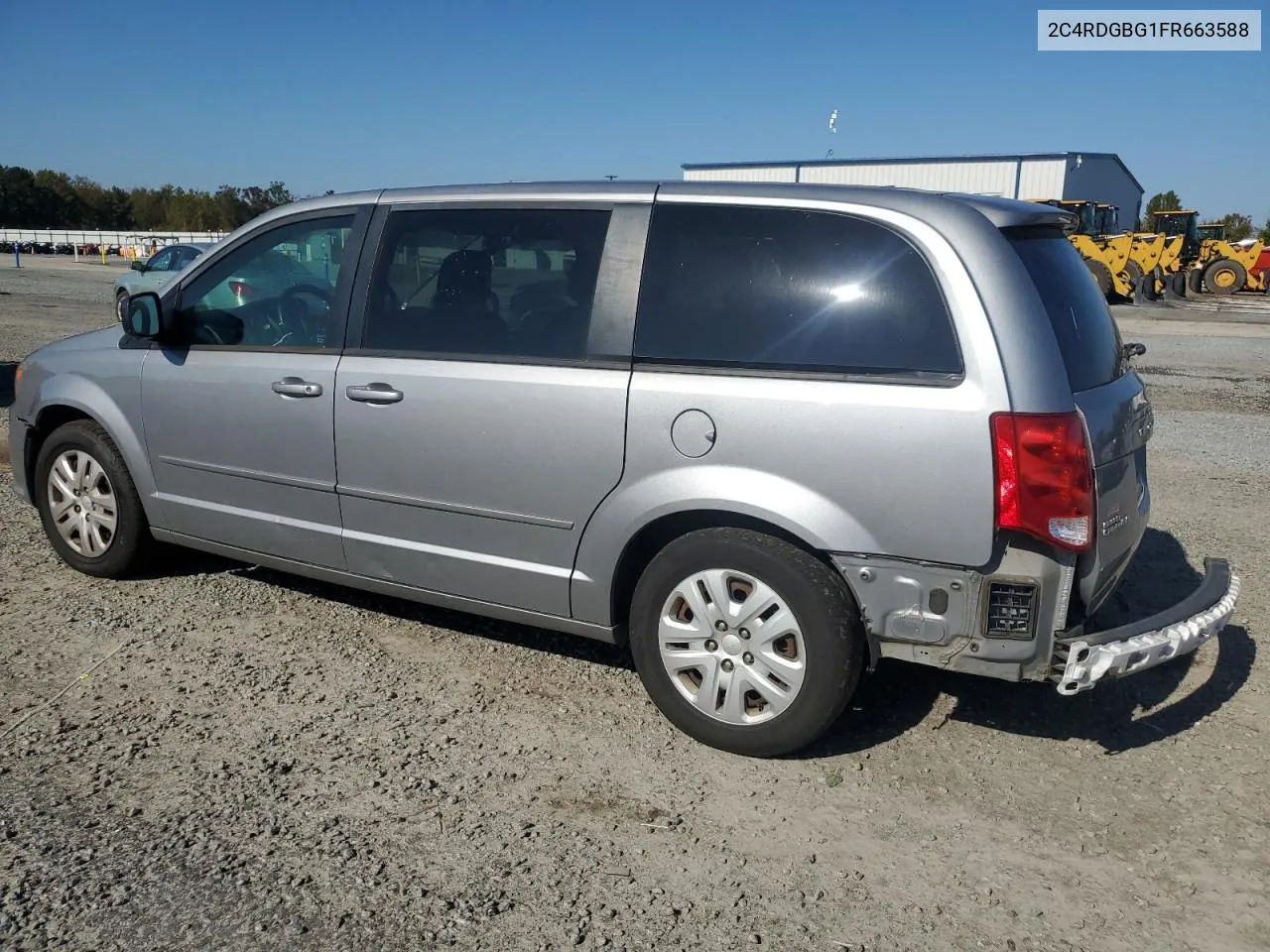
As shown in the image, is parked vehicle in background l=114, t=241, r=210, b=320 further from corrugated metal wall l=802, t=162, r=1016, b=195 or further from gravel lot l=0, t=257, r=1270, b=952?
corrugated metal wall l=802, t=162, r=1016, b=195

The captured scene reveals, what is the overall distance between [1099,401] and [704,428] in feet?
4.21

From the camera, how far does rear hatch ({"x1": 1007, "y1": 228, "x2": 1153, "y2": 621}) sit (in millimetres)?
3316

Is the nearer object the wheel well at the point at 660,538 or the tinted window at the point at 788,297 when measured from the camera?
the tinted window at the point at 788,297

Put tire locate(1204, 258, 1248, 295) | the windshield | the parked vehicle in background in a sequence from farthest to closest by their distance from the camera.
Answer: tire locate(1204, 258, 1248, 295) < the windshield < the parked vehicle in background

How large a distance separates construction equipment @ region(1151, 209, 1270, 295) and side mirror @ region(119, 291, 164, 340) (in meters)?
34.9

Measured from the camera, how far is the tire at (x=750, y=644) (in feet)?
11.1

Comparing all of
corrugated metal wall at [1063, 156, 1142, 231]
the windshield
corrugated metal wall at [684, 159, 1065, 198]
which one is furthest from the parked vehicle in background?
corrugated metal wall at [1063, 156, 1142, 231]

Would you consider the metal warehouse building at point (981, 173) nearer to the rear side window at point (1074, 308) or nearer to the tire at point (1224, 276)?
the tire at point (1224, 276)

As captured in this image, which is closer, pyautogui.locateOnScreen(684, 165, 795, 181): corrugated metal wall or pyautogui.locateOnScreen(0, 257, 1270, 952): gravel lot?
pyautogui.locateOnScreen(0, 257, 1270, 952): gravel lot

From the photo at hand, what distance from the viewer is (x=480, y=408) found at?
3.90 m

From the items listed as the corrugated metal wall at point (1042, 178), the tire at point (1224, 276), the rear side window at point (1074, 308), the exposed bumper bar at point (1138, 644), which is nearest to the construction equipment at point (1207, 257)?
the tire at point (1224, 276)

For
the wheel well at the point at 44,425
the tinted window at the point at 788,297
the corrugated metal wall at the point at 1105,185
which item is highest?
the corrugated metal wall at the point at 1105,185

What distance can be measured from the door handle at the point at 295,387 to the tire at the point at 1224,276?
35.8 m

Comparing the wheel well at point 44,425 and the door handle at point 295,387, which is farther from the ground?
the door handle at point 295,387
